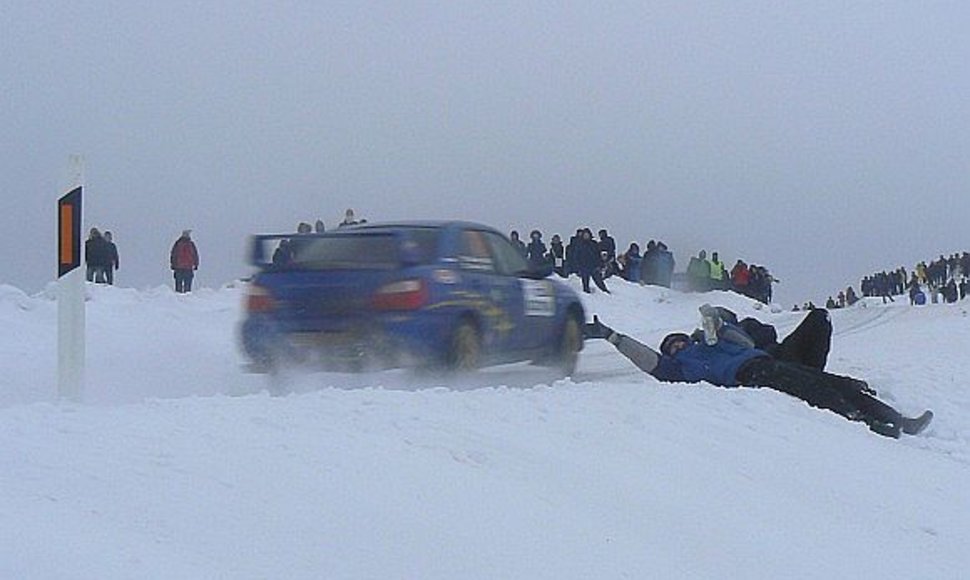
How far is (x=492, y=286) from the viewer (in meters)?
10.6

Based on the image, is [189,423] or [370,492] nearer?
[370,492]

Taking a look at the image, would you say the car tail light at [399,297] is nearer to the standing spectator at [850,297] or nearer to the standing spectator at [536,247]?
the standing spectator at [536,247]

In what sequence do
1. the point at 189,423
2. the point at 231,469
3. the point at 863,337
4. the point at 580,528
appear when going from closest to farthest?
1. the point at 231,469
2. the point at 580,528
3. the point at 189,423
4. the point at 863,337

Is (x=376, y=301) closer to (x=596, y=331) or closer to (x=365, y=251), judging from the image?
(x=365, y=251)

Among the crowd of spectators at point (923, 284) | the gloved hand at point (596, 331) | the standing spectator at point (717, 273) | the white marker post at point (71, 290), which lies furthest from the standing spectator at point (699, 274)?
the white marker post at point (71, 290)

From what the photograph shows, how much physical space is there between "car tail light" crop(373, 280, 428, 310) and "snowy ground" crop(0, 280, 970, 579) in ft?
2.23

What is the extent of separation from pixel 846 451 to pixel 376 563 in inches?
178

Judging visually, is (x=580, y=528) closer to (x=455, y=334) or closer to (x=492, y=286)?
(x=455, y=334)

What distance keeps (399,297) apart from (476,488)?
4603 mm

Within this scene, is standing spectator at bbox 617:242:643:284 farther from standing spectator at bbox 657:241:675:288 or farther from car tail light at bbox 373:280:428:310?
car tail light at bbox 373:280:428:310

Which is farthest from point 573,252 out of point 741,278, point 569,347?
point 569,347

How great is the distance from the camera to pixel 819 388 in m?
9.62

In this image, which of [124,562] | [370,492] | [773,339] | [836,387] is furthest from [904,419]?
[124,562]

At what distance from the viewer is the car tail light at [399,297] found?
31.4 feet
